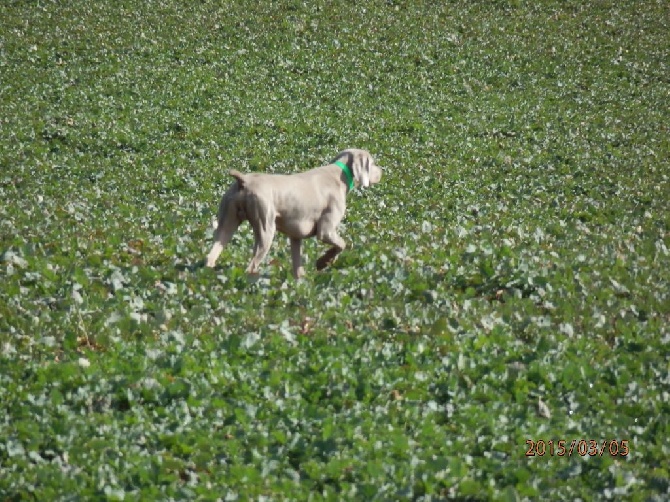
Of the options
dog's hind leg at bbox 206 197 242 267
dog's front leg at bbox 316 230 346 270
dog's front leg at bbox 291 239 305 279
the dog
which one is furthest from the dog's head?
dog's hind leg at bbox 206 197 242 267

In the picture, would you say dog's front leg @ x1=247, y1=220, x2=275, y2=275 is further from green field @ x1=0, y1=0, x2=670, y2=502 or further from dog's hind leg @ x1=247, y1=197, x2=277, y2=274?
green field @ x1=0, y1=0, x2=670, y2=502

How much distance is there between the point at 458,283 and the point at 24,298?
495 centimetres

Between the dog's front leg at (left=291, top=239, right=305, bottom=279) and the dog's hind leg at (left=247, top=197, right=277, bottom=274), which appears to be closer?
the dog's hind leg at (left=247, top=197, right=277, bottom=274)

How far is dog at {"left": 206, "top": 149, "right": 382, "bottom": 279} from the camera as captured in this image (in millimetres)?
10992

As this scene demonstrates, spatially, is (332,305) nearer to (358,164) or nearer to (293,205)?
(293,205)

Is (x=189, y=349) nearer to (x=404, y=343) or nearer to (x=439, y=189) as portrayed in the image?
(x=404, y=343)

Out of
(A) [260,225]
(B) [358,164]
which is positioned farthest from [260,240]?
(B) [358,164]

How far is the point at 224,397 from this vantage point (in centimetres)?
810

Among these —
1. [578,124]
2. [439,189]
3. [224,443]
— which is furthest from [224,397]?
[578,124]
